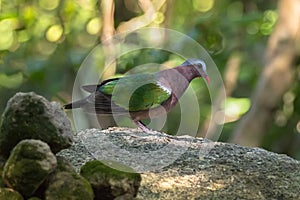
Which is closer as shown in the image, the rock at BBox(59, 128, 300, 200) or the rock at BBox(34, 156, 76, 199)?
the rock at BBox(34, 156, 76, 199)

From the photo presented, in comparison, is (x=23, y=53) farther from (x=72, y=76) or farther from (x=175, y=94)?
(x=175, y=94)

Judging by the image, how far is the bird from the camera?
2432 mm

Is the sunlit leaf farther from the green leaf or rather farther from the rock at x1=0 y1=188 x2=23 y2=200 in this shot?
the rock at x1=0 y1=188 x2=23 y2=200

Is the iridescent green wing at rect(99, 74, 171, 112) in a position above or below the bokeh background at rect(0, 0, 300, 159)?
above

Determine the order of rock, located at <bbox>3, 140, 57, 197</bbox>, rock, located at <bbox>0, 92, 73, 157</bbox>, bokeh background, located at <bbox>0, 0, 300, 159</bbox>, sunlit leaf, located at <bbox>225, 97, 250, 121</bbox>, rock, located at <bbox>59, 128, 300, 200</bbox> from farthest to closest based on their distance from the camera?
sunlit leaf, located at <bbox>225, 97, 250, 121</bbox> < bokeh background, located at <bbox>0, 0, 300, 159</bbox> < rock, located at <bbox>59, 128, 300, 200</bbox> < rock, located at <bbox>0, 92, 73, 157</bbox> < rock, located at <bbox>3, 140, 57, 197</bbox>

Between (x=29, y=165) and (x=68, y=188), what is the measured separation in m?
0.11

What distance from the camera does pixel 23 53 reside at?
4.58 m

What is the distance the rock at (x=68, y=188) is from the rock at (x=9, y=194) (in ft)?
0.22

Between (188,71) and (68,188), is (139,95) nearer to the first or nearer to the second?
(188,71)

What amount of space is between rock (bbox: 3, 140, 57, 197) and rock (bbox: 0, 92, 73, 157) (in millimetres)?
124


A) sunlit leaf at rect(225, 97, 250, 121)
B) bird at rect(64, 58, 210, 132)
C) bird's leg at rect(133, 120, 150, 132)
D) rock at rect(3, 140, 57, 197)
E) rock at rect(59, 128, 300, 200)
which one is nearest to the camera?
rock at rect(3, 140, 57, 197)

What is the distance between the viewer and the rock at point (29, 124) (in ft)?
5.86

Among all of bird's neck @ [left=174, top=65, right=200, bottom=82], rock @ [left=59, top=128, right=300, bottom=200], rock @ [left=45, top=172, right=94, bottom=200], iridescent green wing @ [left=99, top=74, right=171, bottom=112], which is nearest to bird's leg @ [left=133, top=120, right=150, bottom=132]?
rock @ [left=59, top=128, right=300, bottom=200]

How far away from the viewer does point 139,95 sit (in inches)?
97.0
